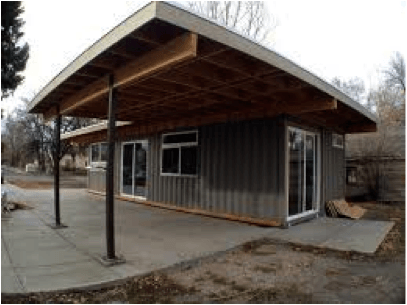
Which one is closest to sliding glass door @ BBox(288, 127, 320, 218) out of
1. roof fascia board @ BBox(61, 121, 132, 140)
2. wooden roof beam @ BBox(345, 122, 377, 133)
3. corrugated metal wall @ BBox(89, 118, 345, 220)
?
corrugated metal wall @ BBox(89, 118, 345, 220)

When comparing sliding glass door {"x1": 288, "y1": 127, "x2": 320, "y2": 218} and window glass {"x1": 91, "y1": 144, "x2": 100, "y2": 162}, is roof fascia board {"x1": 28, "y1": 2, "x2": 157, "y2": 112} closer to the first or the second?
sliding glass door {"x1": 288, "y1": 127, "x2": 320, "y2": 218}

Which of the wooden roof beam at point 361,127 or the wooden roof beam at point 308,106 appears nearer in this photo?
the wooden roof beam at point 308,106

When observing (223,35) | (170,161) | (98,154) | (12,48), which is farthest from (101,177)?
(223,35)

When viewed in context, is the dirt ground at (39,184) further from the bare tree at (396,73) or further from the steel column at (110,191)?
the bare tree at (396,73)

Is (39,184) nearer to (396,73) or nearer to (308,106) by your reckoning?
(308,106)

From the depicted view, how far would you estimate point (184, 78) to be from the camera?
564cm

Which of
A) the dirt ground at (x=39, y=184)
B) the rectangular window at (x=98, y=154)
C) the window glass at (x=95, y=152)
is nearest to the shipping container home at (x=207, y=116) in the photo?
the rectangular window at (x=98, y=154)

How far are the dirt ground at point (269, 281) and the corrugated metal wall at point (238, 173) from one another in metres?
2.24

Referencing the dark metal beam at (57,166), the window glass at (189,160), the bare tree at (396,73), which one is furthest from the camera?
the bare tree at (396,73)

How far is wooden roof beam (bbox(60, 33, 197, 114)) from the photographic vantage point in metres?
4.01

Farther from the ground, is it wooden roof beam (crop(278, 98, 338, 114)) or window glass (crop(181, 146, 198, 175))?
wooden roof beam (crop(278, 98, 338, 114))

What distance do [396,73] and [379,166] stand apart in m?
21.9

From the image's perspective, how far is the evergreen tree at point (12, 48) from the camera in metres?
15.8

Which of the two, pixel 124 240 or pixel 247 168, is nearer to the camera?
pixel 124 240
